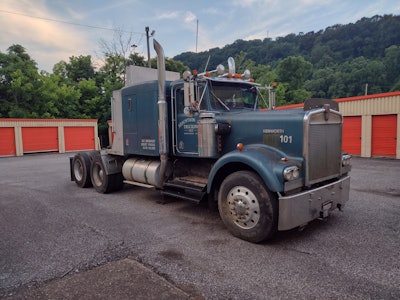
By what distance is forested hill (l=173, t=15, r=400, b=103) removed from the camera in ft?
154

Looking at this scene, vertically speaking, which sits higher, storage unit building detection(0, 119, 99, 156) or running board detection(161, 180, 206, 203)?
storage unit building detection(0, 119, 99, 156)

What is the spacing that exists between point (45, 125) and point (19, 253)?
77.0 ft

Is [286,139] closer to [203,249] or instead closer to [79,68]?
[203,249]

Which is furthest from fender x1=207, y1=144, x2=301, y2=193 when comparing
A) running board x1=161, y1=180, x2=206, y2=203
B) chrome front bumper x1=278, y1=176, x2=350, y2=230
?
running board x1=161, y1=180, x2=206, y2=203

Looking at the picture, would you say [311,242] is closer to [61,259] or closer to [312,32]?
[61,259]

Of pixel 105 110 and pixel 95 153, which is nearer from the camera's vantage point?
pixel 95 153

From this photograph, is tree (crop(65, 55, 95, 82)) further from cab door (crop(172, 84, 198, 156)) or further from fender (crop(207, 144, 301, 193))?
fender (crop(207, 144, 301, 193))

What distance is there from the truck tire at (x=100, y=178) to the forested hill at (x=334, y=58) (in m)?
30.7

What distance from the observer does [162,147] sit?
654cm

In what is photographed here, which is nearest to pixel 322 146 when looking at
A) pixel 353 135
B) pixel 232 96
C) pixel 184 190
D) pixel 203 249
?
pixel 232 96

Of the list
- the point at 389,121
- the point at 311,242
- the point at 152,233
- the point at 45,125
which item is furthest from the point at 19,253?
the point at 45,125

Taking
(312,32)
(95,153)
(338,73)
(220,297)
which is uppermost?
(312,32)

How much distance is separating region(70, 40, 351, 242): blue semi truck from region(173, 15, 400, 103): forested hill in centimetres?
3197

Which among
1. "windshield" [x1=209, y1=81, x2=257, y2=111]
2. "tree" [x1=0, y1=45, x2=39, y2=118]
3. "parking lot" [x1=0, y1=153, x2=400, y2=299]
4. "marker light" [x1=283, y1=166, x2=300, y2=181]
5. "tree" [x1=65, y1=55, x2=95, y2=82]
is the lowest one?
"parking lot" [x1=0, y1=153, x2=400, y2=299]
